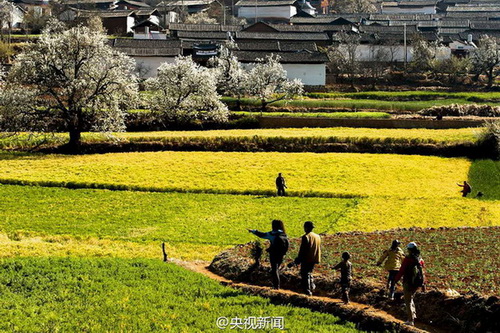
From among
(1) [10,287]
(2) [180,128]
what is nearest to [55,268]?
(1) [10,287]

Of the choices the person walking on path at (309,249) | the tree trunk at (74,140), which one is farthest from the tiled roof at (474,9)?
the person walking on path at (309,249)

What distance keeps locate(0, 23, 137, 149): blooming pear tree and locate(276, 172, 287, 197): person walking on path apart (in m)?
16.6

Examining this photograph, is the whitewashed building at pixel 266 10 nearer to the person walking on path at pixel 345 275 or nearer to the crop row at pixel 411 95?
Answer: the crop row at pixel 411 95

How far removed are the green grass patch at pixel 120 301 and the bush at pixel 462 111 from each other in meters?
49.5

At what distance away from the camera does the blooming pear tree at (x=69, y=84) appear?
51.6 meters

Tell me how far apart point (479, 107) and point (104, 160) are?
1489 inches

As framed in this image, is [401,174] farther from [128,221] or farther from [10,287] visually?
[10,287]

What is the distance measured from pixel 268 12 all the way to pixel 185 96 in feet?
222

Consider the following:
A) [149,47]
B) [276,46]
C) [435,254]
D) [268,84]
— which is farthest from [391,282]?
[276,46]

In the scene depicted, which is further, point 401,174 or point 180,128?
point 180,128

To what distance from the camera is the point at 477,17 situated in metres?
131

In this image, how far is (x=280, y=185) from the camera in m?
39.4

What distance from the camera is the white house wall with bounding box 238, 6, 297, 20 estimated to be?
415 feet

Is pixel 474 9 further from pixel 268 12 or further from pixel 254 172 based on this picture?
pixel 254 172
